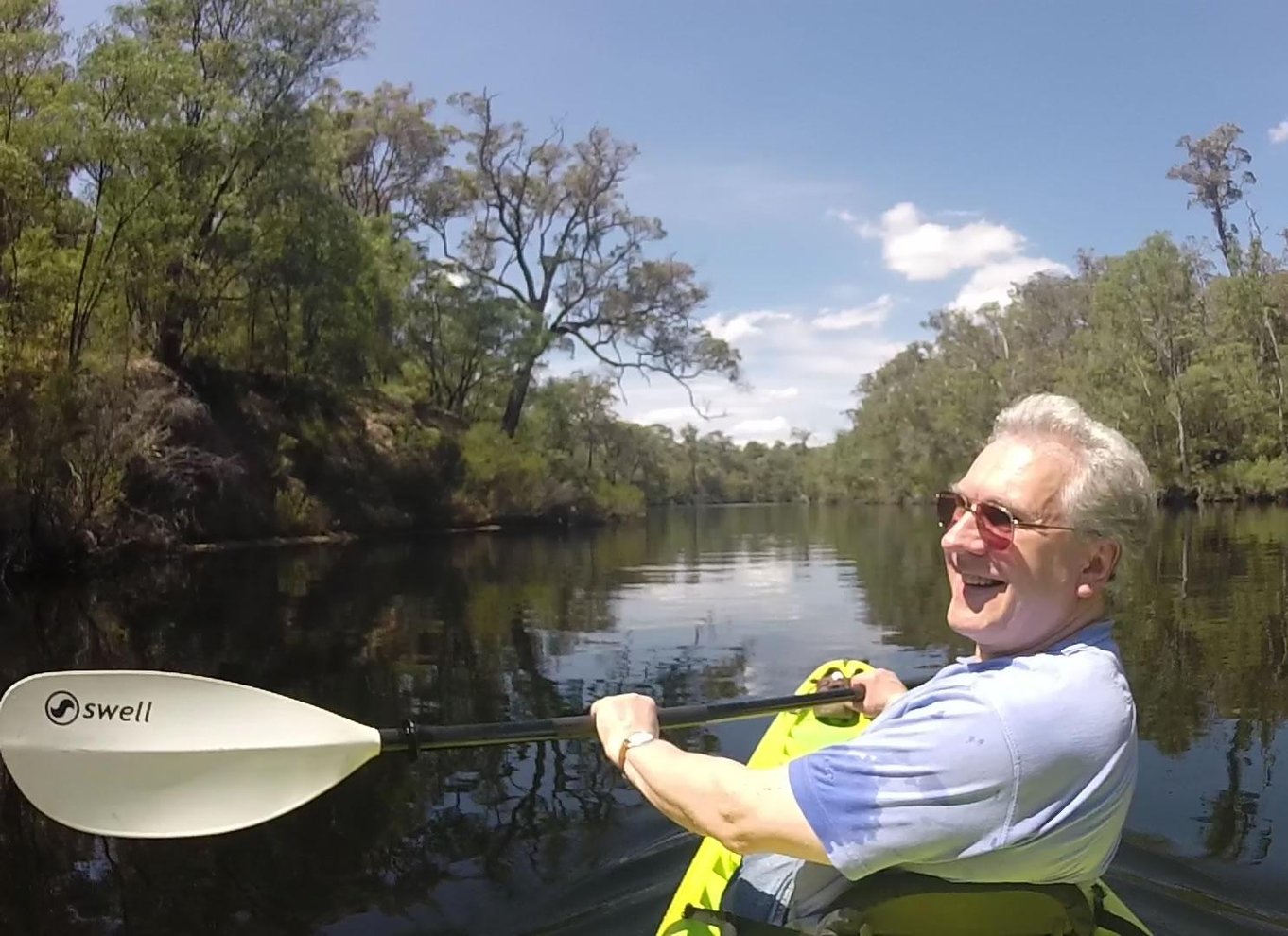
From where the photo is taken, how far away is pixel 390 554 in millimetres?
21672

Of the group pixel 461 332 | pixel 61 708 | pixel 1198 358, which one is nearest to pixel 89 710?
pixel 61 708

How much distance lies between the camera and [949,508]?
2.13 m

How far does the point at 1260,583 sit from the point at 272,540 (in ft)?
61.9

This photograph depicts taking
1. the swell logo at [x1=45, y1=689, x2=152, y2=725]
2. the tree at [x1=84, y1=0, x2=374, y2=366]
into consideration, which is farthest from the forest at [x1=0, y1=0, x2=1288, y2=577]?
the swell logo at [x1=45, y1=689, x2=152, y2=725]

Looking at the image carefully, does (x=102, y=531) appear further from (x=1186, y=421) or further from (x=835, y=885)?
(x=1186, y=421)

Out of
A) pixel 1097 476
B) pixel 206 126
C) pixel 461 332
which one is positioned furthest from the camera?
pixel 461 332

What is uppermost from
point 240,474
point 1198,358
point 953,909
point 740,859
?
point 1198,358

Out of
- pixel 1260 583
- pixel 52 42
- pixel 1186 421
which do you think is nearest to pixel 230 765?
pixel 1260 583

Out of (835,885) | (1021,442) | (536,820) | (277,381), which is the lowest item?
(536,820)

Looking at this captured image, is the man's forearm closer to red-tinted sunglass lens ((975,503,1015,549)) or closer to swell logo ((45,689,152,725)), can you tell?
red-tinted sunglass lens ((975,503,1015,549))

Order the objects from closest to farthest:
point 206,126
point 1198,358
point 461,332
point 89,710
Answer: point 89,710 → point 206,126 → point 461,332 → point 1198,358

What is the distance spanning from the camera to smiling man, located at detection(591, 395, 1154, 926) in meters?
1.68

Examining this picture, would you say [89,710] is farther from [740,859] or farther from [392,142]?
[392,142]

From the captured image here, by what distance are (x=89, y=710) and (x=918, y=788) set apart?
2221 mm
